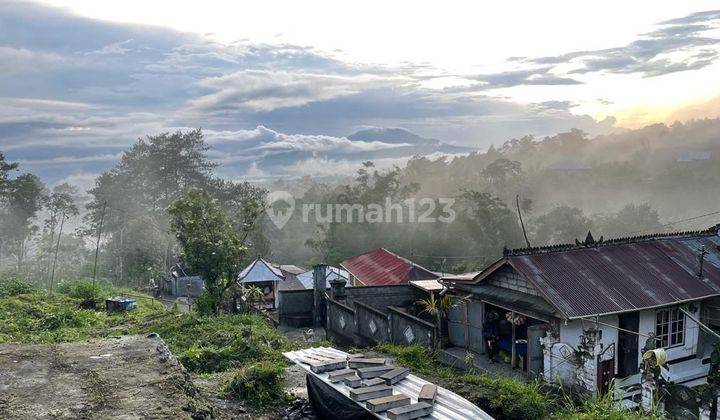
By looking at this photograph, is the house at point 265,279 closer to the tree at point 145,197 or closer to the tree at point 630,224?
the tree at point 145,197

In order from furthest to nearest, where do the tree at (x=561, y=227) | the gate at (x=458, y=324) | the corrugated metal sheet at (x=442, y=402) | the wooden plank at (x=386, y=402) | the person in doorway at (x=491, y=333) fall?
the tree at (x=561, y=227)
the gate at (x=458, y=324)
the person in doorway at (x=491, y=333)
the wooden plank at (x=386, y=402)
the corrugated metal sheet at (x=442, y=402)

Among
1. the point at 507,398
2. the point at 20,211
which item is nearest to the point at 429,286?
the point at 507,398

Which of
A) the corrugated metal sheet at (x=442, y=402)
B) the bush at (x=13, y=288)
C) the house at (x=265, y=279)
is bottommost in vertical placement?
the house at (x=265, y=279)

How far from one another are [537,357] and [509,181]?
53787mm

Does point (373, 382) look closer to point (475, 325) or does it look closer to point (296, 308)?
point (475, 325)

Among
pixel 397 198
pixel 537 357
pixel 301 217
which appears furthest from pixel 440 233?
pixel 537 357

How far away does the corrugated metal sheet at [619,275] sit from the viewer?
14.0m

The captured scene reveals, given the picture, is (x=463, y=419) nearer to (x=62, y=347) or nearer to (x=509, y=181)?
(x=62, y=347)

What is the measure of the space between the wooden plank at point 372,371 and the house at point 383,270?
1536 cm

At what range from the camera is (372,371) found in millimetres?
9969

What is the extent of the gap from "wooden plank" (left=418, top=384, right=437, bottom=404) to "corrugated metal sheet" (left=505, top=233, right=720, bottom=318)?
17.7 feet

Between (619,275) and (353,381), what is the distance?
9.38m

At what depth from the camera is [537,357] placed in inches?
547

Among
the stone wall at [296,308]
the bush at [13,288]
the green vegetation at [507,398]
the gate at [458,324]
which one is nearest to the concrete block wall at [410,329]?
the gate at [458,324]
